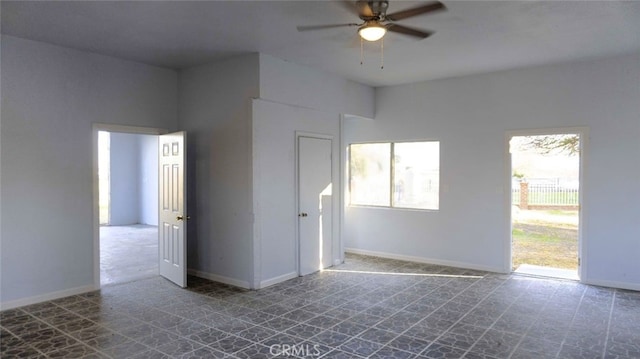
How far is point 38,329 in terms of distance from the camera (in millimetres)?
3688

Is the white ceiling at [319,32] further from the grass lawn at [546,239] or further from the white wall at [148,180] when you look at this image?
the white wall at [148,180]

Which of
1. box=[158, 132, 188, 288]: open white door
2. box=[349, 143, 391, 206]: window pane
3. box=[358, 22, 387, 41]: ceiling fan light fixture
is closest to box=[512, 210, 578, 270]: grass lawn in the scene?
box=[349, 143, 391, 206]: window pane

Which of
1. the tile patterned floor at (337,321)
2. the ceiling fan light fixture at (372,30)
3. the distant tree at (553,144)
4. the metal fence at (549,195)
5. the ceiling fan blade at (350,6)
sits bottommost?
the tile patterned floor at (337,321)

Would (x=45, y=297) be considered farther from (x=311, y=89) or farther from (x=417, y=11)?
(x=417, y=11)

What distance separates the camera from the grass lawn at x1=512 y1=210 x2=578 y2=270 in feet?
21.0

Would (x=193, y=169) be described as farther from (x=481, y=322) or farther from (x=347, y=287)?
(x=481, y=322)

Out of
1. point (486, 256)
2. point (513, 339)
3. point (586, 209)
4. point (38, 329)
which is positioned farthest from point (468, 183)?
point (38, 329)

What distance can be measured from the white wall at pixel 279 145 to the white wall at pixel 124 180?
284 inches

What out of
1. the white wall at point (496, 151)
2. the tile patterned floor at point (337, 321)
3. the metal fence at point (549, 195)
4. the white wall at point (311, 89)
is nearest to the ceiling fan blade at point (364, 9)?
the white wall at point (311, 89)

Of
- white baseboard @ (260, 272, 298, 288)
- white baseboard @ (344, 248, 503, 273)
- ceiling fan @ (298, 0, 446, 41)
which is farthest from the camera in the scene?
white baseboard @ (344, 248, 503, 273)

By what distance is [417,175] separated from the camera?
6.69 metres

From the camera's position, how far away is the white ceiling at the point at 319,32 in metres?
3.46

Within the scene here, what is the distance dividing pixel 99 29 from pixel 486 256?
570cm

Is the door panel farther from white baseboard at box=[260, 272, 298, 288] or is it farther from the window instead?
the window
